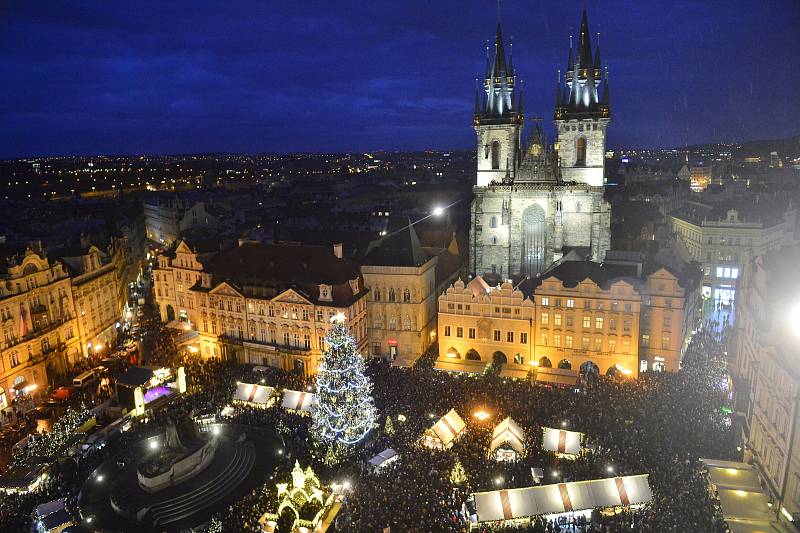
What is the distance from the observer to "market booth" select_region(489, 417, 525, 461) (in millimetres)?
33406

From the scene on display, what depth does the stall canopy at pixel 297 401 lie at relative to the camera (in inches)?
1596

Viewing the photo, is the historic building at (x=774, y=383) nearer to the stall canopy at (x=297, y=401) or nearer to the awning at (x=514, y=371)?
the awning at (x=514, y=371)

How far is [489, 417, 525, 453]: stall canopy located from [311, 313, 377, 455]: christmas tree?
819 centimetres

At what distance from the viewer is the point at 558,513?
2833cm

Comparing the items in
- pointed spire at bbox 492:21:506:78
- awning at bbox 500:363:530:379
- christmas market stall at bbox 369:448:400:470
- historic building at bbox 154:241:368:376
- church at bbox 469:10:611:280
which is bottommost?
awning at bbox 500:363:530:379

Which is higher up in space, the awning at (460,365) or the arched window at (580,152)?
the arched window at (580,152)

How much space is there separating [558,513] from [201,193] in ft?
472

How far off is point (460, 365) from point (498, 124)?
31443 millimetres

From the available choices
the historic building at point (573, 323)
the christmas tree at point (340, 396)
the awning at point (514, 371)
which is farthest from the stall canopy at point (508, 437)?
the awning at point (514, 371)

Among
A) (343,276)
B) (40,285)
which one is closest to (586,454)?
(343,276)

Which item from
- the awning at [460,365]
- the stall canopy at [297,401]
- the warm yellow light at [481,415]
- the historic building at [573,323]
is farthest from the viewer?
the awning at [460,365]

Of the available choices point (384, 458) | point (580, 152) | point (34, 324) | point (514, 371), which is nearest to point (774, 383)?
point (514, 371)

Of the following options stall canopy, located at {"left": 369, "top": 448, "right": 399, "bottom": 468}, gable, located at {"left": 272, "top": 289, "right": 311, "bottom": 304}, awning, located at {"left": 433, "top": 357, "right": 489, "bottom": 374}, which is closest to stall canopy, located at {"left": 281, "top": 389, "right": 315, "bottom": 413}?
stall canopy, located at {"left": 369, "top": 448, "right": 399, "bottom": 468}

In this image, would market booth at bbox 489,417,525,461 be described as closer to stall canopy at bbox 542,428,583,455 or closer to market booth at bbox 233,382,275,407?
stall canopy at bbox 542,428,583,455
